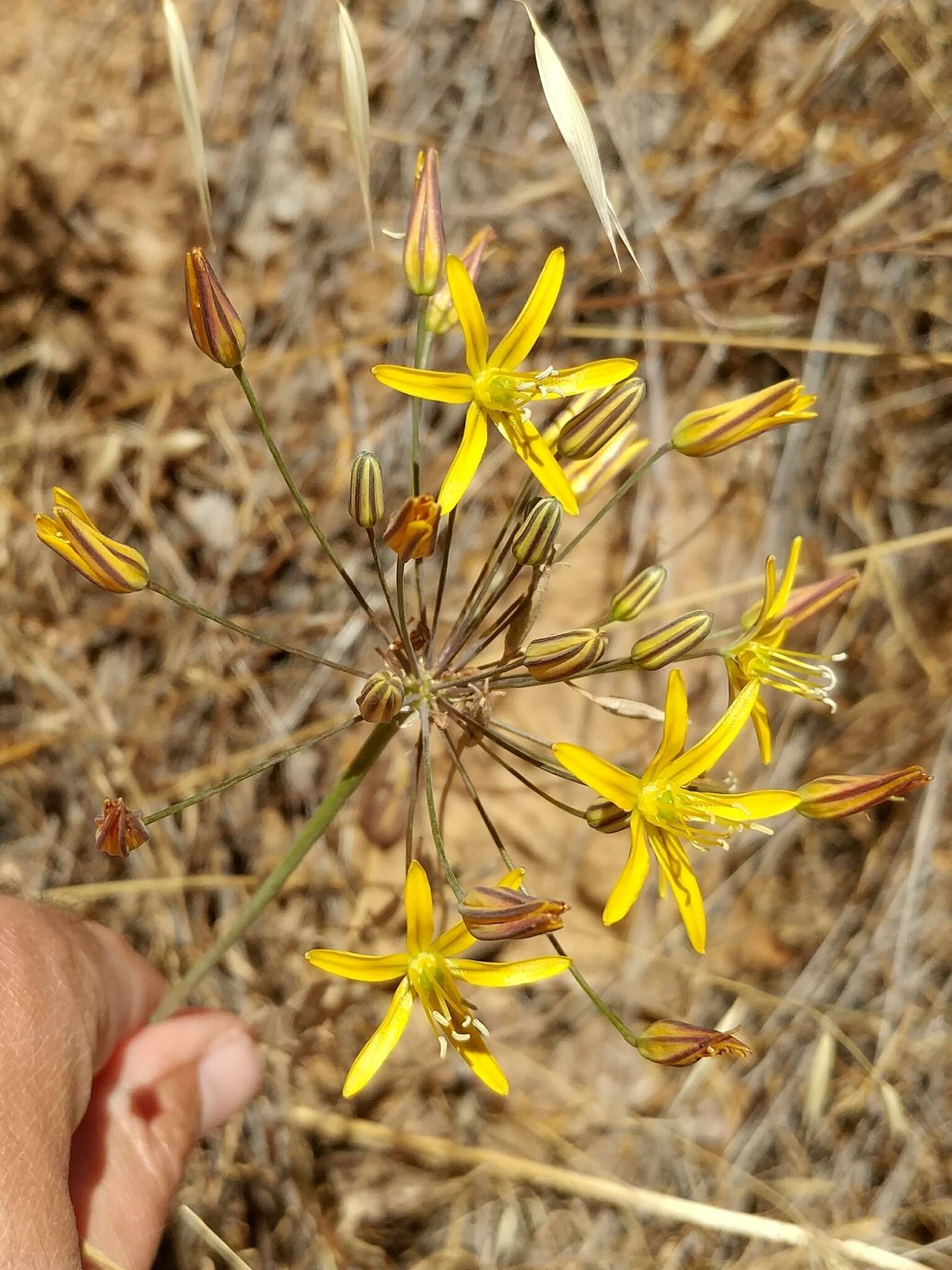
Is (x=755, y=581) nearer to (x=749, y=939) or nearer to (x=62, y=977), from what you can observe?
(x=749, y=939)

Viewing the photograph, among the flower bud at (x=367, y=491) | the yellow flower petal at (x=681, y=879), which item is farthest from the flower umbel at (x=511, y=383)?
the yellow flower petal at (x=681, y=879)

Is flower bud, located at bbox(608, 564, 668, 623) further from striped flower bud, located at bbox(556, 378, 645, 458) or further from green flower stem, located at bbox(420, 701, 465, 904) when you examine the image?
green flower stem, located at bbox(420, 701, 465, 904)

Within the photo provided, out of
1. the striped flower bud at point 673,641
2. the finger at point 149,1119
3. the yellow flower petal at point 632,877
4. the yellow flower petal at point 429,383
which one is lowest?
the finger at point 149,1119

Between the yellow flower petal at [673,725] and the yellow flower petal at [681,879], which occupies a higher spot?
the yellow flower petal at [673,725]

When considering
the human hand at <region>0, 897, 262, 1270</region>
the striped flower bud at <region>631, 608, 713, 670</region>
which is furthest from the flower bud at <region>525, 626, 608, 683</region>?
the human hand at <region>0, 897, 262, 1270</region>

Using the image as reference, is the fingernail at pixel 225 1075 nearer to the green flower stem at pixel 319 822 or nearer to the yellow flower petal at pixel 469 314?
the green flower stem at pixel 319 822

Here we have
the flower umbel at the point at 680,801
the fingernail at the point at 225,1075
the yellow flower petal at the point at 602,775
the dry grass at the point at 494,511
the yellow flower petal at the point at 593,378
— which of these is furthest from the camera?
the dry grass at the point at 494,511

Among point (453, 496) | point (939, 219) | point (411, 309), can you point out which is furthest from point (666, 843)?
point (939, 219)
